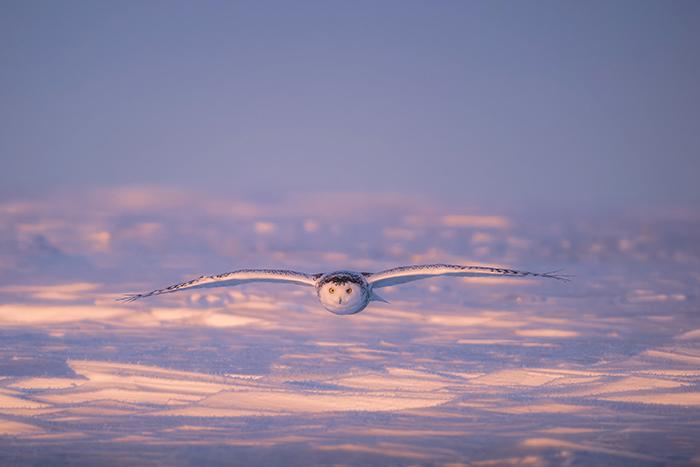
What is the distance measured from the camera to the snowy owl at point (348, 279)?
1195 inches

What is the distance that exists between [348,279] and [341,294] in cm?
76

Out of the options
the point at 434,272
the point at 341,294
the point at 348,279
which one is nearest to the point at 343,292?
the point at 341,294

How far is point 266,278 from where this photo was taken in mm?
32781

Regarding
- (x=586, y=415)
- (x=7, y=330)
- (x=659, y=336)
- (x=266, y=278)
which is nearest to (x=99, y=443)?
(x=266, y=278)

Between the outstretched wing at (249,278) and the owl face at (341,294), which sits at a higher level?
the outstretched wing at (249,278)

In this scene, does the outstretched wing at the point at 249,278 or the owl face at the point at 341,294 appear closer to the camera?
the owl face at the point at 341,294

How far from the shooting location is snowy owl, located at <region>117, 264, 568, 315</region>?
30344mm


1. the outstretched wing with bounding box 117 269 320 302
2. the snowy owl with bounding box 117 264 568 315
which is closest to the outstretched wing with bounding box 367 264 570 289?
the snowy owl with bounding box 117 264 568 315

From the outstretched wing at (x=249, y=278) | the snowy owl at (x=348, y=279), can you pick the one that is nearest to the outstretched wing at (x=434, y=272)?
the snowy owl at (x=348, y=279)

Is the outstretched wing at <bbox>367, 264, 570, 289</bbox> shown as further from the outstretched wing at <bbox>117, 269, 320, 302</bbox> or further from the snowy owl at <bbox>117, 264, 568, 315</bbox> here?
the outstretched wing at <bbox>117, 269, 320, 302</bbox>

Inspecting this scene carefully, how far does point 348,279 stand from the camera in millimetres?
30672

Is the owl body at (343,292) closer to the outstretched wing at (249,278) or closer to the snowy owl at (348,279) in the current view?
the snowy owl at (348,279)

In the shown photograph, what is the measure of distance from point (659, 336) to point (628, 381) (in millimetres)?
20937

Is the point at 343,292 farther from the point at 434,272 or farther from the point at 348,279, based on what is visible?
the point at 434,272
